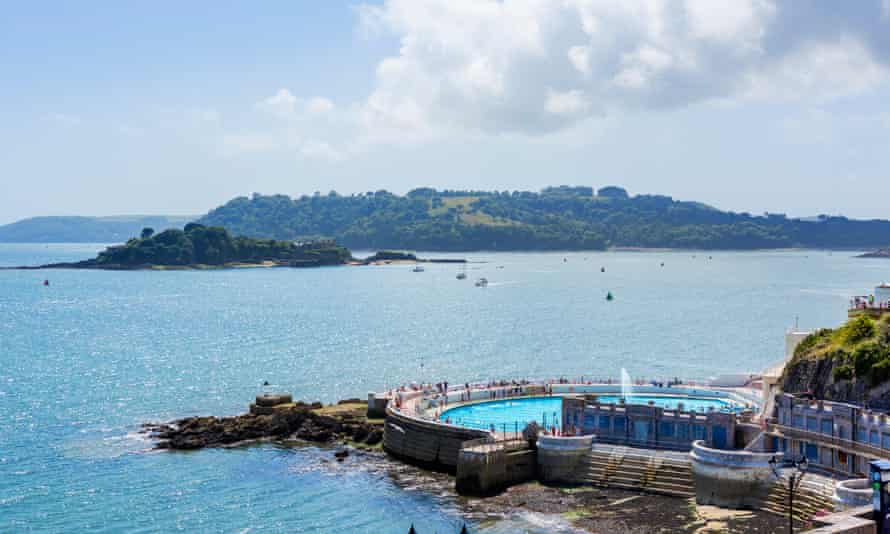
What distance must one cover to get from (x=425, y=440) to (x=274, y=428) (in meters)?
13.1

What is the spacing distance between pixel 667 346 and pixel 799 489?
6932 centimetres

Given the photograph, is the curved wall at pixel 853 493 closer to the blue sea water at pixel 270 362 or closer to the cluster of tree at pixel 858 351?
the cluster of tree at pixel 858 351

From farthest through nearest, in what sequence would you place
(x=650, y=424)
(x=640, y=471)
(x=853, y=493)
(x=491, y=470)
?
(x=650, y=424)
(x=491, y=470)
(x=640, y=471)
(x=853, y=493)

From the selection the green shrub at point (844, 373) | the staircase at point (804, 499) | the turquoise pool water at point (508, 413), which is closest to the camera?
the staircase at point (804, 499)

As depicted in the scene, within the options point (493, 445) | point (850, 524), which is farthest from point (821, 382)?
point (850, 524)

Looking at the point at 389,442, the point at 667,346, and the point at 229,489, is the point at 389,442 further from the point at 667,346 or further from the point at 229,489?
the point at 667,346

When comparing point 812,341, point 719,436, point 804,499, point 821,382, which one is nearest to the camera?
point 804,499

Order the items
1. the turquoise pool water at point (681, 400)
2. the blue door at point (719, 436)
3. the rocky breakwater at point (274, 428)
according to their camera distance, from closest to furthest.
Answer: the blue door at point (719, 436), the turquoise pool water at point (681, 400), the rocky breakwater at point (274, 428)

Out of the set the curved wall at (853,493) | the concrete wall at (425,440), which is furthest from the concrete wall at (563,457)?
the curved wall at (853,493)

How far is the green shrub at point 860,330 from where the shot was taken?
4328 cm

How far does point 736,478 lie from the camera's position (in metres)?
39.6

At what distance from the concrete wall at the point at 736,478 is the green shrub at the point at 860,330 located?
7356 mm

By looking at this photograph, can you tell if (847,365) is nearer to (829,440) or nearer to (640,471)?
(829,440)

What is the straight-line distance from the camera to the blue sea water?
45.2 metres
